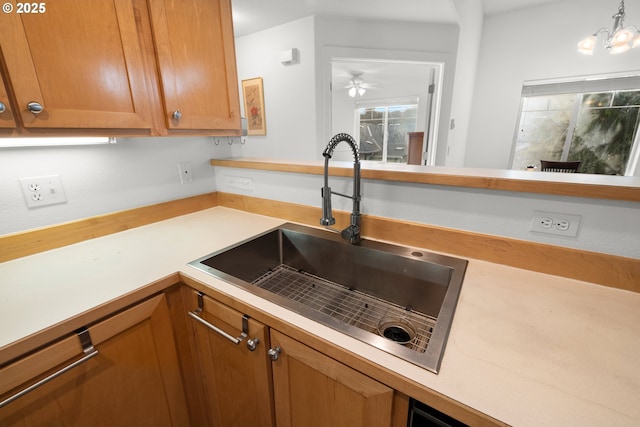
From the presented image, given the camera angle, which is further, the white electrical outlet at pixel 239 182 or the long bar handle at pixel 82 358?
the white electrical outlet at pixel 239 182

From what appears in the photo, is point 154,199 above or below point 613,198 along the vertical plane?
below

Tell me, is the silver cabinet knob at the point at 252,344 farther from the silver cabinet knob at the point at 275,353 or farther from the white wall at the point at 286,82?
the white wall at the point at 286,82

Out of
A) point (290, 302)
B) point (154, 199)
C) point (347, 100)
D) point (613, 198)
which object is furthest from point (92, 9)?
point (347, 100)

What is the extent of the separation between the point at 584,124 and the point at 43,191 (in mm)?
5782

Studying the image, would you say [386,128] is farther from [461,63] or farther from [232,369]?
[232,369]

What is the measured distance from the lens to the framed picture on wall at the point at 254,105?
9.65 feet

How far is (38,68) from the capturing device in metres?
0.72

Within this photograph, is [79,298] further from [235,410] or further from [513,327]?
[513,327]

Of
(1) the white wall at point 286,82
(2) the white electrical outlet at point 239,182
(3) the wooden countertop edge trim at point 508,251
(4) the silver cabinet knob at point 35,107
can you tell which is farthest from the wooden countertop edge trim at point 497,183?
(1) the white wall at point 286,82

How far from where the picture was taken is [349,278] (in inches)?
43.4

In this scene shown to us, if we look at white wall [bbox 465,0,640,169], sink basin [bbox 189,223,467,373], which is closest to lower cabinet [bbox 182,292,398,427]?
sink basin [bbox 189,223,467,373]

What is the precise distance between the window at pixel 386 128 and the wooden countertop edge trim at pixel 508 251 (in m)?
5.98

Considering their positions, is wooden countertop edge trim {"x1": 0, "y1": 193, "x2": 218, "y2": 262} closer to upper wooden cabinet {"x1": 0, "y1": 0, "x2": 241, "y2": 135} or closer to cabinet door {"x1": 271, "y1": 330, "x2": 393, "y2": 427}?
upper wooden cabinet {"x1": 0, "y1": 0, "x2": 241, "y2": 135}

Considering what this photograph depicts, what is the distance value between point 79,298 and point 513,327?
1116 millimetres
